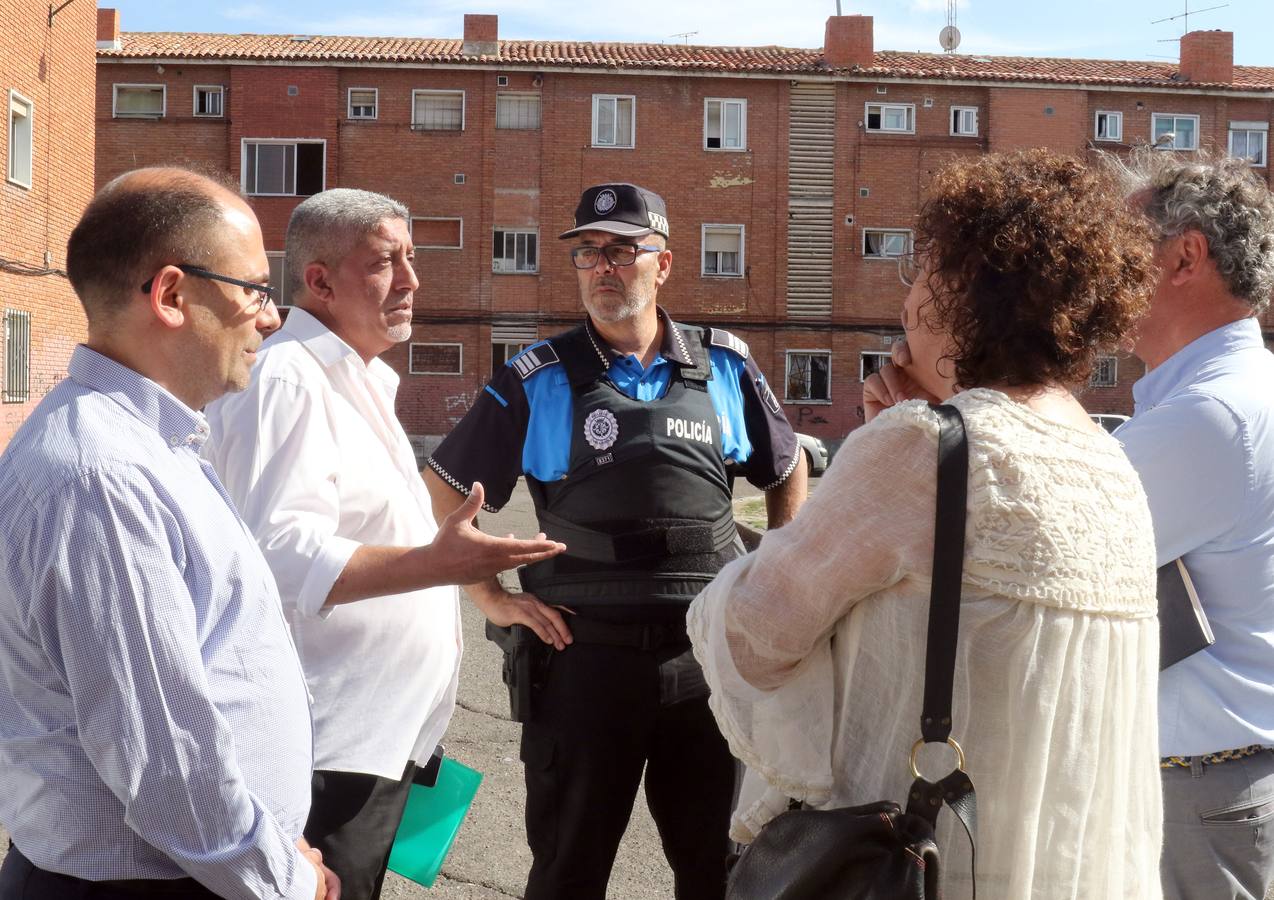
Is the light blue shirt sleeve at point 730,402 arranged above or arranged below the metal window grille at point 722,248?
below

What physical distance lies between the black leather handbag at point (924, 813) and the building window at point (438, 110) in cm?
3530

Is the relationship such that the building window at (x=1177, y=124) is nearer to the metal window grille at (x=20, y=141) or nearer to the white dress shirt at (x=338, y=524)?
the metal window grille at (x=20, y=141)

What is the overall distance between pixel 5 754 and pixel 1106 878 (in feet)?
5.68

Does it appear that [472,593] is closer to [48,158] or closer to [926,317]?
[926,317]

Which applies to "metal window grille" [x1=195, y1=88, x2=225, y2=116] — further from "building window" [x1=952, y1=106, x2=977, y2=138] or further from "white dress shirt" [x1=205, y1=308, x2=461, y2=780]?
"white dress shirt" [x1=205, y1=308, x2=461, y2=780]

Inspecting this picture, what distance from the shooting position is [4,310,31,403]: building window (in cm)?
2088

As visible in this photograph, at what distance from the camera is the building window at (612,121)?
3550 centimetres

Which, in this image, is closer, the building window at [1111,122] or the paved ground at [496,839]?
the paved ground at [496,839]

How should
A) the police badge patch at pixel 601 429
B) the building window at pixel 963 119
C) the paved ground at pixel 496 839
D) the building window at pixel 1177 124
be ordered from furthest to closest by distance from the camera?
the building window at pixel 1177 124
the building window at pixel 963 119
the paved ground at pixel 496 839
the police badge patch at pixel 601 429

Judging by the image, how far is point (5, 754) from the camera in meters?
1.82

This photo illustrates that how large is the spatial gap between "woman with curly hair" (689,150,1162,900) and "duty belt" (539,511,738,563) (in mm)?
1433

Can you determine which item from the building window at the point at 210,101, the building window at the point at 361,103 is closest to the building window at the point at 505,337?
the building window at the point at 361,103

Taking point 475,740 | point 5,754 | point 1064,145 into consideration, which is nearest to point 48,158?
point 475,740

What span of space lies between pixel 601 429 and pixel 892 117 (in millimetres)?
35279
